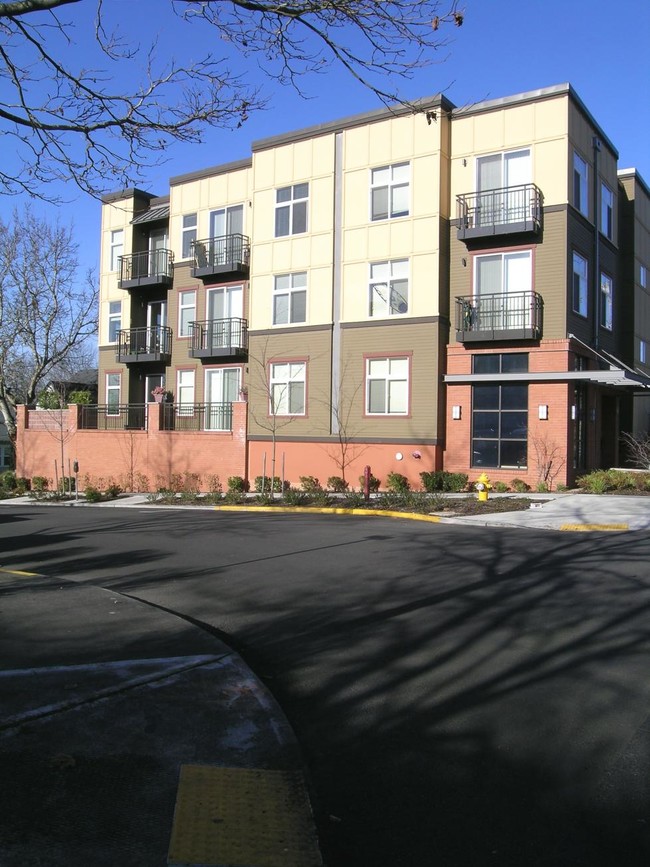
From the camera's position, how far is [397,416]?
23922mm

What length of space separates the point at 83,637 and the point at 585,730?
4441mm

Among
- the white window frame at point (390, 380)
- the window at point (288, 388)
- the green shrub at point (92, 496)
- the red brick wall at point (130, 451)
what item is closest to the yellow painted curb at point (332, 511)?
the red brick wall at point (130, 451)

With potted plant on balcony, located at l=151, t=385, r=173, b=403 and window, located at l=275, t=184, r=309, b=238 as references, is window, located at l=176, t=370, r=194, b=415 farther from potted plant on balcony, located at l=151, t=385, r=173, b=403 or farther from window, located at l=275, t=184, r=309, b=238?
window, located at l=275, t=184, r=309, b=238

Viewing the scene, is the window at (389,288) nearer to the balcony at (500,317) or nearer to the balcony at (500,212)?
the balcony at (500,317)

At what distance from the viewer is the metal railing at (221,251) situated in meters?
28.2

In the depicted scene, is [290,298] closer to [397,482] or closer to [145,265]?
[397,482]

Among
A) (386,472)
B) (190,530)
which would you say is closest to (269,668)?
(190,530)

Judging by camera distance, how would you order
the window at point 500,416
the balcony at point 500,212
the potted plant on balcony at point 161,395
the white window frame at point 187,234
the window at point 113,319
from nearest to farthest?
1. the balcony at point 500,212
2. the window at point 500,416
3. the potted plant on balcony at point 161,395
4. the white window frame at point 187,234
5. the window at point 113,319

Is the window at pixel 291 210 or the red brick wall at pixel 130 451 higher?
the window at pixel 291 210

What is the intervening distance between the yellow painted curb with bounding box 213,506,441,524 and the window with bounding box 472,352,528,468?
18.6 feet

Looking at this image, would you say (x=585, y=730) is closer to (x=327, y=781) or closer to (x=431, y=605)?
(x=327, y=781)

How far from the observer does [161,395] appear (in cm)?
3009

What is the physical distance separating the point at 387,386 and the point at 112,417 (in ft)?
45.6

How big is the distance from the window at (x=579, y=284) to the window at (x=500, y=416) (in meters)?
2.65
